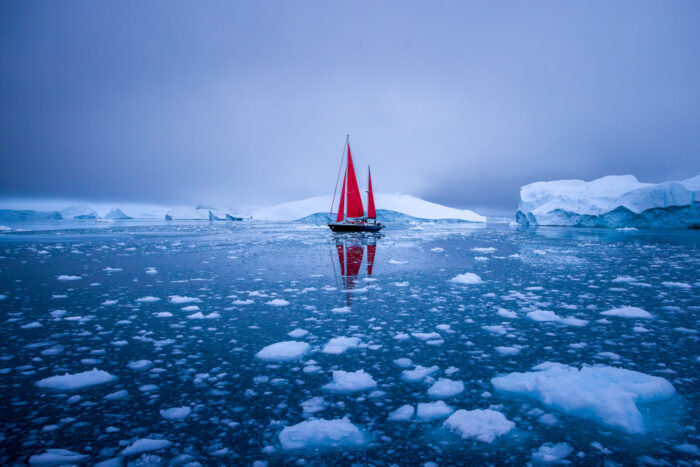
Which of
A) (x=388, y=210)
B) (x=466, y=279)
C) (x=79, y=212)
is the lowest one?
(x=466, y=279)

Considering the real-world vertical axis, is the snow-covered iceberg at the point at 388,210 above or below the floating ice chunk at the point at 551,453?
above

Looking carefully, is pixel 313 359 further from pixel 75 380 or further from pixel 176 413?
pixel 75 380

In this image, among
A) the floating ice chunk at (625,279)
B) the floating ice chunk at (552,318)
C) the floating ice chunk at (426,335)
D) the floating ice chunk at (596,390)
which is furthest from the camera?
the floating ice chunk at (625,279)

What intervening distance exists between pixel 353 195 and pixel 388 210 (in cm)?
A: 4544

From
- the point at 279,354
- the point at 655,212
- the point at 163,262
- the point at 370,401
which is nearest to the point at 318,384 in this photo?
the point at 370,401

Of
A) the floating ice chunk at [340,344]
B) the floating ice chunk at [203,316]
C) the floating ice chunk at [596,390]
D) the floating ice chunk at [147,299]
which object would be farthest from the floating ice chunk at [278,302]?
the floating ice chunk at [596,390]

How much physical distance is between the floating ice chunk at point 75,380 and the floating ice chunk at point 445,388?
2442mm

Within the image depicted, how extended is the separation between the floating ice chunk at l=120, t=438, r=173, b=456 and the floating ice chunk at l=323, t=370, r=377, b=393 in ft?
3.57

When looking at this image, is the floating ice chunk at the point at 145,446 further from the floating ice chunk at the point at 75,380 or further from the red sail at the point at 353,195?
the red sail at the point at 353,195

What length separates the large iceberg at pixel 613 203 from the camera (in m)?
34.1

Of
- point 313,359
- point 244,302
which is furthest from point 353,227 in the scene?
point 313,359

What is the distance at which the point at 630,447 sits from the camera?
191 centimetres

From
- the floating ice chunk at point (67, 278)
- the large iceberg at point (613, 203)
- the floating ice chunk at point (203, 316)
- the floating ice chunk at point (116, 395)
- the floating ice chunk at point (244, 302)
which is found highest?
the large iceberg at point (613, 203)

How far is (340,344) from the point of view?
3537mm
